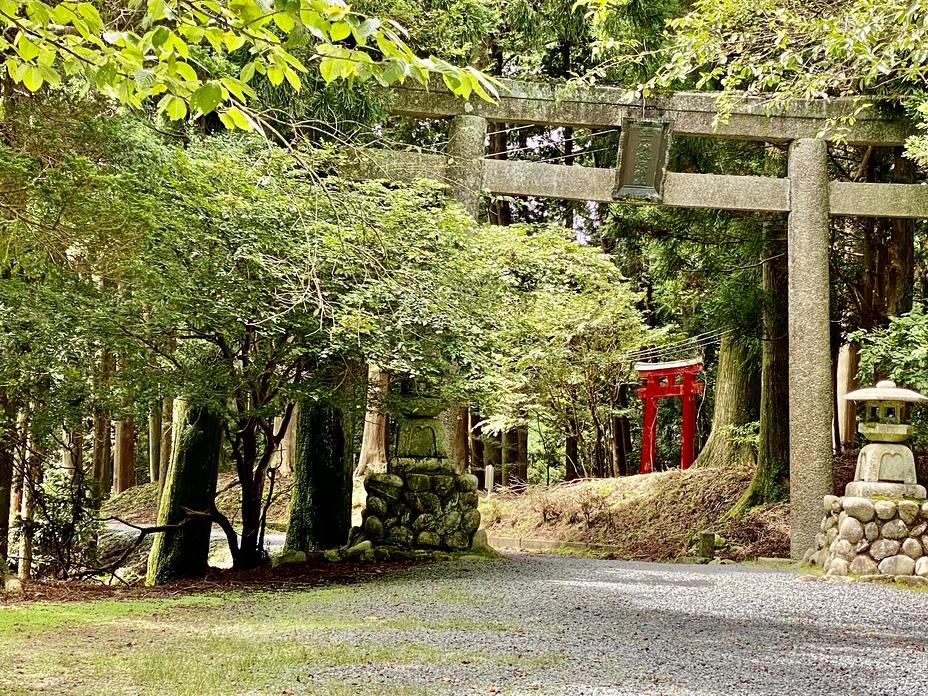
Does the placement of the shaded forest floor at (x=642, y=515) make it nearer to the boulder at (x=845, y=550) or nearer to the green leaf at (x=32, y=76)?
the boulder at (x=845, y=550)

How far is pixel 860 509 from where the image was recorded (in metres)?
6.96

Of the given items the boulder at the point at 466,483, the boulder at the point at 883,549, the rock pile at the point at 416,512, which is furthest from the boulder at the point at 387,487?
the boulder at the point at 883,549

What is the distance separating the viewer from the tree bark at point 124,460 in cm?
1595

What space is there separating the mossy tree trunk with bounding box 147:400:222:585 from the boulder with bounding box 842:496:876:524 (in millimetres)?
4925

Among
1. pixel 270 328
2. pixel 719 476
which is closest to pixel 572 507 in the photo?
pixel 719 476

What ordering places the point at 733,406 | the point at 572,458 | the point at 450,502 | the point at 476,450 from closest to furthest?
1. the point at 450,502
2. the point at 733,406
3. the point at 572,458
4. the point at 476,450

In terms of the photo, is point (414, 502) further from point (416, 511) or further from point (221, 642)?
point (221, 642)

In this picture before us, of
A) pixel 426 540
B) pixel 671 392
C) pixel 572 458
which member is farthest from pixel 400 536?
pixel 572 458

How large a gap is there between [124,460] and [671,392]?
30.5 ft

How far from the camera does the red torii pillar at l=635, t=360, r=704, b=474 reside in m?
14.0

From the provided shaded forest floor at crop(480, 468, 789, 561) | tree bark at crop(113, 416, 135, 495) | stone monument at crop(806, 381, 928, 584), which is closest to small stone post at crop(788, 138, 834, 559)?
stone monument at crop(806, 381, 928, 584)

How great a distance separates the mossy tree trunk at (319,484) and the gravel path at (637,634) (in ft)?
5.37

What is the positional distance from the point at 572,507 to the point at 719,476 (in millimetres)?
2026

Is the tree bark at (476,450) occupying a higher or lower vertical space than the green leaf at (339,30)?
lower
